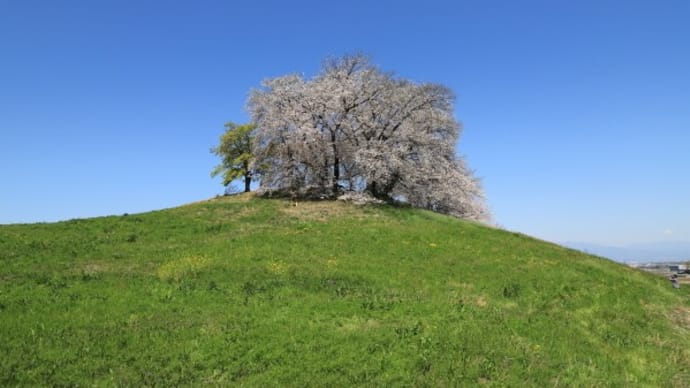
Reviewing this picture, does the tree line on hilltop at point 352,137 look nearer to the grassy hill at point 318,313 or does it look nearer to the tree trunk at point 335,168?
the tree trunk at point 335,168

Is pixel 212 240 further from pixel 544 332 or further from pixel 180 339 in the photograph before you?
pixel 544 332

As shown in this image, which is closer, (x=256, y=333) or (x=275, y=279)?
(x=256, y=333)

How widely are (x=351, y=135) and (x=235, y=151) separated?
13.8 m

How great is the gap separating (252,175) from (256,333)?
3636cm

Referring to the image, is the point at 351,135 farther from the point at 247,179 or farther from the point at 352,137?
→ the point at 247,179

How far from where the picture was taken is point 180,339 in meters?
14.4

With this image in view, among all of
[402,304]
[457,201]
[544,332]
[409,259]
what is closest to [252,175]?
[457,201]

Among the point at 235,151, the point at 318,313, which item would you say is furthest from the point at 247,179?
the point at 318,313

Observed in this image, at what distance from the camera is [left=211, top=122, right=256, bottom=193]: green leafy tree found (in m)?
52.6

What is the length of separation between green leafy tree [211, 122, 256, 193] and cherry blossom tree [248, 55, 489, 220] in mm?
3804

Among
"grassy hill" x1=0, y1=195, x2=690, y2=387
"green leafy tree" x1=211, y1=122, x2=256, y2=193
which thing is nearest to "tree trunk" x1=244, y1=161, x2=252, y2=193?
"green leafy tree" x1=211, y1=122, x2=256, y2=193

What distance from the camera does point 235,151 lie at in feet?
176

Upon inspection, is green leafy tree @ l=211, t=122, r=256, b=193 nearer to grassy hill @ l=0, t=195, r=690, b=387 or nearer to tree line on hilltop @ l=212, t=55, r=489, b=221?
tree line on hilltop @ l=212, t=55, r=489, b=221

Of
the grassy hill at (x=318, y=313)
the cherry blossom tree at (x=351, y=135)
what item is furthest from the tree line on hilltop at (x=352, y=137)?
the grassy hill at (x=318, y=313)
